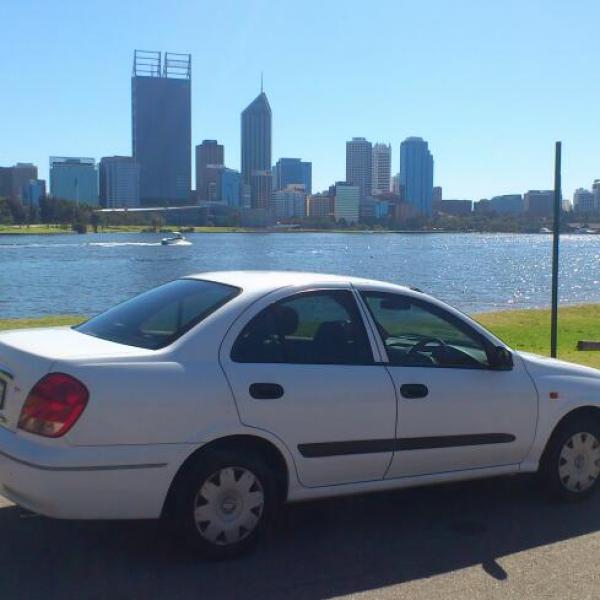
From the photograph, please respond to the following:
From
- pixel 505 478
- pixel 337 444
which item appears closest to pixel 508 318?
pixel 505 478

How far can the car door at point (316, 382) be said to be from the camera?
4.72 metres

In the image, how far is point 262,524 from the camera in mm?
4801

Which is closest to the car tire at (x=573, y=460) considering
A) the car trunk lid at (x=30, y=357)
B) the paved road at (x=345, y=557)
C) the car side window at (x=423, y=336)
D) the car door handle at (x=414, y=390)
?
the paved road at (x=345, y=557)

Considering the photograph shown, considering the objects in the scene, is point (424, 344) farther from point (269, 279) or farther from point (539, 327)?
point (539, 327)

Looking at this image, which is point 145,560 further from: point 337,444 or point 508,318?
point 508,318

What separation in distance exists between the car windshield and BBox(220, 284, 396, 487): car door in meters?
0.26

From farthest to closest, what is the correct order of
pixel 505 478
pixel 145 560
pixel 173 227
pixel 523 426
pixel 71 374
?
pixel 173 227 < pixel 505 478 < pixel 523 426 < pixel 145 560 < pixel 71 374

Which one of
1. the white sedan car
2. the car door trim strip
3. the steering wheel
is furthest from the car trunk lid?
the steering wheel

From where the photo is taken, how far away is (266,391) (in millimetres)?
4707

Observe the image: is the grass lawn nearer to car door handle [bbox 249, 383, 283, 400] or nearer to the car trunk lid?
car door handle [bbox 249, 383, 283, 400]

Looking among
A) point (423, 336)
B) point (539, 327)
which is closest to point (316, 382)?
point (423, 336)

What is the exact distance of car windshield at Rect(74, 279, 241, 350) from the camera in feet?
15.9

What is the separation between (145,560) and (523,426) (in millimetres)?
2430

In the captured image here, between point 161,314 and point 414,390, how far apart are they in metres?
1.50
